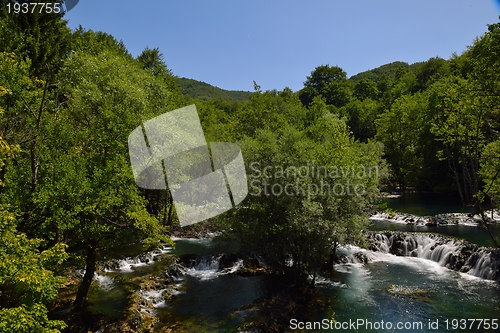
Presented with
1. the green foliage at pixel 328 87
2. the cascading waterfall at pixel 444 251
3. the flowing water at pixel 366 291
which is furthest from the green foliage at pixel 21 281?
the green foliage at pixel 328 87

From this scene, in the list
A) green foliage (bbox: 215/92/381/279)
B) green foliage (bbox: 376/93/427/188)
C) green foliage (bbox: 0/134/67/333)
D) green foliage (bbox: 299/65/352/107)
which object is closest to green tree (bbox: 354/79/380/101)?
green foliage (bbox: 299/65/352/107)

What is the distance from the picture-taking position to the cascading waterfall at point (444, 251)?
722 inches

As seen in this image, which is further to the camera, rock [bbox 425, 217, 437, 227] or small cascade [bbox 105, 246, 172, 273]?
rock [bbox 425, 217, 437, 227]

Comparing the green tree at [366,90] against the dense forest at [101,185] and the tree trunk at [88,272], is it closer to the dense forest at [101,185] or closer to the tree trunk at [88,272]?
the dense forest at [101,185]

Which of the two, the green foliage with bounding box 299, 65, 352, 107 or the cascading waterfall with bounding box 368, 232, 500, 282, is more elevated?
the green foliage with bounding box 299, 65, 352, 107

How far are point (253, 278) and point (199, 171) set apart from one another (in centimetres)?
1245

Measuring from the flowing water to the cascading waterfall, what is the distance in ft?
0.20

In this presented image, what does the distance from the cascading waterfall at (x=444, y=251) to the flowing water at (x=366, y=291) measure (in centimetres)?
6

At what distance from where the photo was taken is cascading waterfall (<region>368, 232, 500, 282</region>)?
1833 centimetres

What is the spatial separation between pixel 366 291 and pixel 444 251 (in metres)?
8.27

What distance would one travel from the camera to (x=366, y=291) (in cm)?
1638

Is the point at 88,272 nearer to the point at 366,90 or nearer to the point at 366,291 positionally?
the point at 366,291

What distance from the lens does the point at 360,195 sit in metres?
15.8

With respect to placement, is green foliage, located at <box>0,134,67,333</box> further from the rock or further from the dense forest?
the rock
